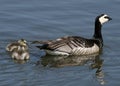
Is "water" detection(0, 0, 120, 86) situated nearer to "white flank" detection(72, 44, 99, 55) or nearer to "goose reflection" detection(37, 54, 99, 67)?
"goose reflection" detection(37, 54, 99, 67)

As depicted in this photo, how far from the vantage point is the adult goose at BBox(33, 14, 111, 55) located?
14912 mm

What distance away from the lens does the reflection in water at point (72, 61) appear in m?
14.2

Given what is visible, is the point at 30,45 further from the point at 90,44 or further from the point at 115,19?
the point at 115,19

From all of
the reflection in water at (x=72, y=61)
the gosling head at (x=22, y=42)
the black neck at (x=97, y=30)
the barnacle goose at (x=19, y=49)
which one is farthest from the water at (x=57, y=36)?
the gosling head at (x=22, y=42)

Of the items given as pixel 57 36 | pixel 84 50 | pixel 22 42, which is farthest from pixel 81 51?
pixel 22 42

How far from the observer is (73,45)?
15383 millimetres

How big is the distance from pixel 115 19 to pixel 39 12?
2.48m

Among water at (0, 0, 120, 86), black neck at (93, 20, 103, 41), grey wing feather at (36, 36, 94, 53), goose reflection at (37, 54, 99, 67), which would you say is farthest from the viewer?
black neck at (93, 20, 103, 41)

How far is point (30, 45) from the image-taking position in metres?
15.4

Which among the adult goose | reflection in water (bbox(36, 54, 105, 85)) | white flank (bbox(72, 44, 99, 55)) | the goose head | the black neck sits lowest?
reflection in water (bbox(36, 54, 105, 85))

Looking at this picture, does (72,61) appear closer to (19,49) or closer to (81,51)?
(81,51)

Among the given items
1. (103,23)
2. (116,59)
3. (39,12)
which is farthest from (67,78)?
(39,12)

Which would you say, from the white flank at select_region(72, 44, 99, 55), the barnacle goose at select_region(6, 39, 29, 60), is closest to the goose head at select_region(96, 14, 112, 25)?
the white flank at select_region(72, 44, 99, 55)

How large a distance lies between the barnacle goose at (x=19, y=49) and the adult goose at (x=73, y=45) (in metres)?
0.53
